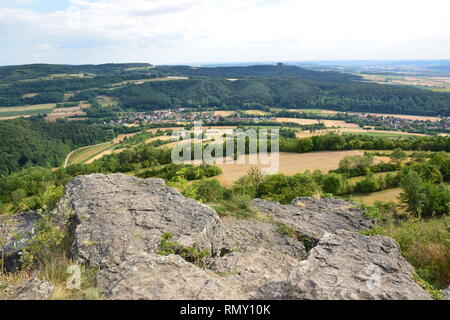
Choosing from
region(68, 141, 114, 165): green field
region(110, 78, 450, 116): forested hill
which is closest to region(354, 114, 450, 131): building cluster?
region(110, 78, 450, 116): forested hill

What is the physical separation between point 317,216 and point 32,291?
11761 mm

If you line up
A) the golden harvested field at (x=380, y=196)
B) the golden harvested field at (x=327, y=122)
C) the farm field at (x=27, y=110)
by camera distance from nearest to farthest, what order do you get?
the golden harvested field at (x=380, y=196) → the golden harvested field at (x=327, y=122) → the farm field at (x=27, y=110)

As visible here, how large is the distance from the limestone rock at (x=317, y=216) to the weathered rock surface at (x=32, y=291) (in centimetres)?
863

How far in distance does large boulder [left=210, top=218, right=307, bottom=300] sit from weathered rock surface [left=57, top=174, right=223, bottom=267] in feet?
2.90

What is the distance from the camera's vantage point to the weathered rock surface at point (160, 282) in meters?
5.36

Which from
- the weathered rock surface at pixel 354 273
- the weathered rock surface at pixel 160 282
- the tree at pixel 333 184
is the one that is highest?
the weathered rock surface at pixel 160 282

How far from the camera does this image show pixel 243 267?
25.3 feet

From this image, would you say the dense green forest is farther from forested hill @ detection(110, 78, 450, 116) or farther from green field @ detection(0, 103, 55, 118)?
green field @ detection(0, 103, 55, 118)

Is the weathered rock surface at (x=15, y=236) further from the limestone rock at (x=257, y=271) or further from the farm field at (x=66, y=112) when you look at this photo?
the farm field at (x=66, y=112)

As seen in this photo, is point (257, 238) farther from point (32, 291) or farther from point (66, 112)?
point (66, 112)

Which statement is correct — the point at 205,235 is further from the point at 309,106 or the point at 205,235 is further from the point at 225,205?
the point at 309,106

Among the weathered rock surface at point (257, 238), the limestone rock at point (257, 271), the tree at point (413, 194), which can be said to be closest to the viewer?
the limestone rock at point (257, 271)

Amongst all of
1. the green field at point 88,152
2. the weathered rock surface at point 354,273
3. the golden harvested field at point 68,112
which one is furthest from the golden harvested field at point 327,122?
the weathered rock surface at point 354,273

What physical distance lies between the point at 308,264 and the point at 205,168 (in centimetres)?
3883
